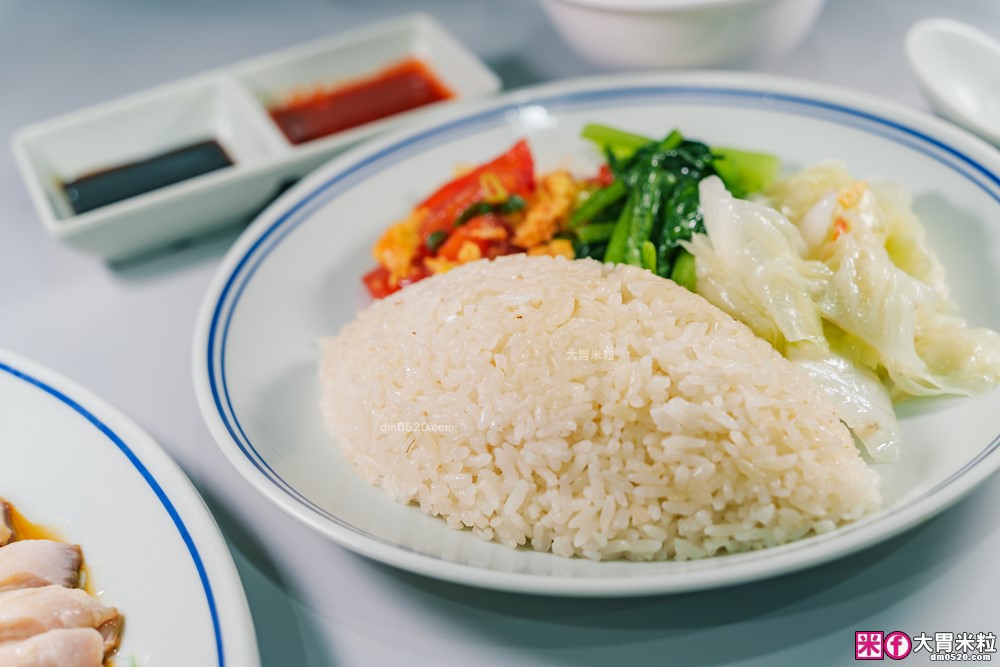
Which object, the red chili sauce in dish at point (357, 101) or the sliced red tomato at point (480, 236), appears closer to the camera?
the sliced red tomato at point (480, 236)

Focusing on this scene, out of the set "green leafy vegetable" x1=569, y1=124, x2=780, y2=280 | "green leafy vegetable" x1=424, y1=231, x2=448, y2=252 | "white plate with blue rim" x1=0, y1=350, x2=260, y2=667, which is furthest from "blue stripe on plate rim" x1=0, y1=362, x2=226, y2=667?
"green leafy vegetable" x1=569, y1=124, x2=780, y2=280

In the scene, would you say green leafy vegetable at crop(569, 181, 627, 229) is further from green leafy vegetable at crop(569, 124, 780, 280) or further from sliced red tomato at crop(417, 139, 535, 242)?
sliced red tomato at crop(417, 139, 535, 242)

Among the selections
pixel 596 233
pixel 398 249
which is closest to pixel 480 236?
pixel 398 249

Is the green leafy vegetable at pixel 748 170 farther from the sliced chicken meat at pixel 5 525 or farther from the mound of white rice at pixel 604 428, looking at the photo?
the sliced chicken meat at pixel 5 525

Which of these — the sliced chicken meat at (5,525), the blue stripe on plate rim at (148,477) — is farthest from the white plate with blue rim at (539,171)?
the sliced chicken meat at (5,525)

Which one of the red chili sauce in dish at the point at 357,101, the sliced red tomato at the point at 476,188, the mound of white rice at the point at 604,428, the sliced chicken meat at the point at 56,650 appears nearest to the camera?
the sliced chicken meat at the point at 56,650

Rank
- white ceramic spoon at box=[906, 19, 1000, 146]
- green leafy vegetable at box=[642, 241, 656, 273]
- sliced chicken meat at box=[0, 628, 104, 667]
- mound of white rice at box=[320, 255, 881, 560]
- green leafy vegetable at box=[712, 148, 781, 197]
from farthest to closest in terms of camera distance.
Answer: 1. white ceramic spoon at box=[906, 19, 1000, 146]
2. green leafy vegetable at box=[712, 148, 781, 197]
3. green leafy vegetable at box=[642, 241, 656, 273]
4. mound of white rice at box=[320, 255, 881, 560]
5. sliced chicken meat at box=[0, 628, 104, 667]

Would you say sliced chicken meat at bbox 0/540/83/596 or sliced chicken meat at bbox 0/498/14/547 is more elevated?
sliced chicken meat at bbox 0/498/14/547
